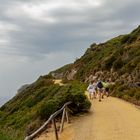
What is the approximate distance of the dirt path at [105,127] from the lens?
1773 cm

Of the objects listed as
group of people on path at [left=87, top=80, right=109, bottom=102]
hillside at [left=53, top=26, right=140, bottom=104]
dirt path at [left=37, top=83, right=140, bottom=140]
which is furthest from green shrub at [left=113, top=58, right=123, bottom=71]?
dirt path at [left=37, top=83, right=140, bottom=140]

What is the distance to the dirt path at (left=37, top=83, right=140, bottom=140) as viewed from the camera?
58.2 feet

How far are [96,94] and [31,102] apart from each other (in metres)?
18.3

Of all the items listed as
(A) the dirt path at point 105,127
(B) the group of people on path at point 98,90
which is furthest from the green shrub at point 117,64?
(A) the dirt path at point 105,127

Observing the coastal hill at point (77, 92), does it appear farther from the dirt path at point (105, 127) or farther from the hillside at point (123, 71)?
the dirt path at point (105, 127)

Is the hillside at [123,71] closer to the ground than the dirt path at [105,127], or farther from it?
farther from it

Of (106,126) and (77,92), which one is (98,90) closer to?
(77,92)

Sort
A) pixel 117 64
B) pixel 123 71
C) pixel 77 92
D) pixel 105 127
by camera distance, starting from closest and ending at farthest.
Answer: pixel 105 127 → pixel 77 92 → pixel 123 71 → pixel 117 64

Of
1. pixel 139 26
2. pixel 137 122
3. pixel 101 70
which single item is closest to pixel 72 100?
pixel 137 122

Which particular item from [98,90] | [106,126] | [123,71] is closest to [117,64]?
[123,71]

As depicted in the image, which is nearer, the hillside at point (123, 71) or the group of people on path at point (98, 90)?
the group of people on path at point (98, 90)

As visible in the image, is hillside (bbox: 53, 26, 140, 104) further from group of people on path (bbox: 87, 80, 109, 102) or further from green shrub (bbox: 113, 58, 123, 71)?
group of people on path (bbox: 87, 80, 109, 102)

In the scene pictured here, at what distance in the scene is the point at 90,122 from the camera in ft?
73.6

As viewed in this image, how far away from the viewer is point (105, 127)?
20.2 metres
